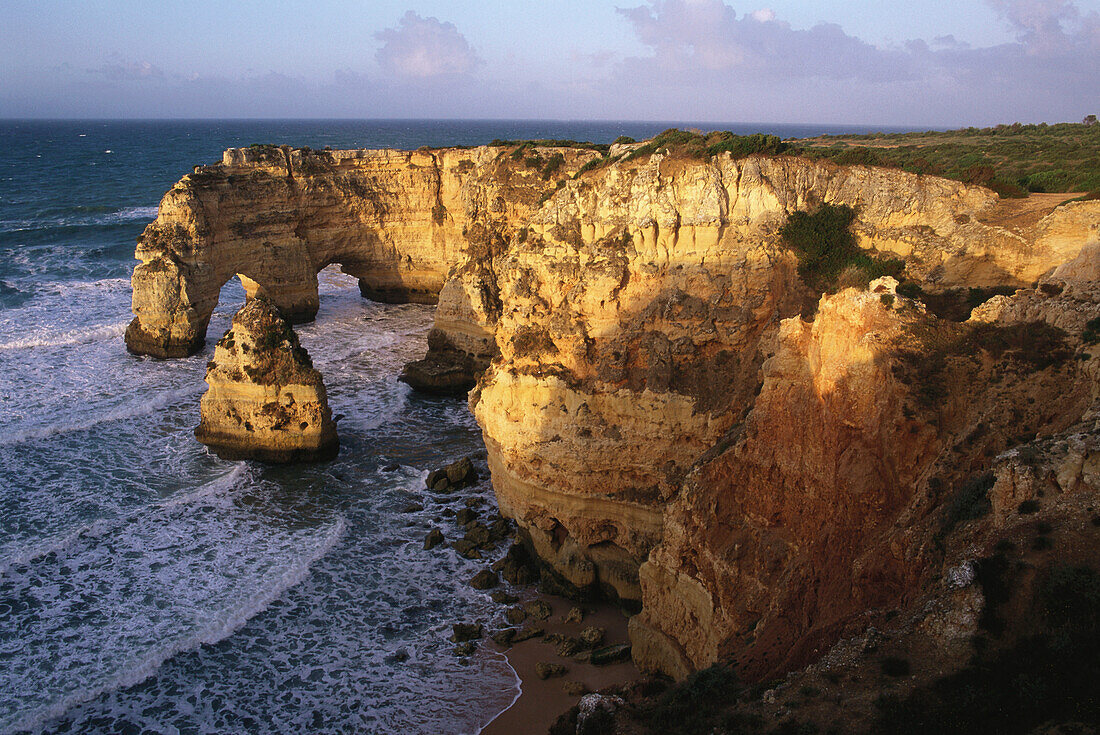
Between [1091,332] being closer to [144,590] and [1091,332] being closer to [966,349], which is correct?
[966,349]

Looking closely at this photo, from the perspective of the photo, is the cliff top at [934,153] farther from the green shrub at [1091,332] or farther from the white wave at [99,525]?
the white wave at [99,525]

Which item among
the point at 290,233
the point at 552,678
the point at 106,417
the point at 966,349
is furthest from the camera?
the point at 290,233

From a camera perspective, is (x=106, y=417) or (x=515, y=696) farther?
(x=106, y=417)

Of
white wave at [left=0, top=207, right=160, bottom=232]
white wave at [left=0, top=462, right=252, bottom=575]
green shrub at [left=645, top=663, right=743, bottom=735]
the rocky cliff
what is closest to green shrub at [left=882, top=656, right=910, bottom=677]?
the rocky cliff

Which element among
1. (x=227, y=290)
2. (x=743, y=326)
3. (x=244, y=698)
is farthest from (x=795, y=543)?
(x=227, y=290)

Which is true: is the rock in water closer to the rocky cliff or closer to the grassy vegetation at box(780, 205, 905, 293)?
the rocky cliff

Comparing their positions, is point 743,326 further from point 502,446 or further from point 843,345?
point 502,446

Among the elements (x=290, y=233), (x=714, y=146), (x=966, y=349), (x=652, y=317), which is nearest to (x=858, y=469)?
(x=966, y=349)
